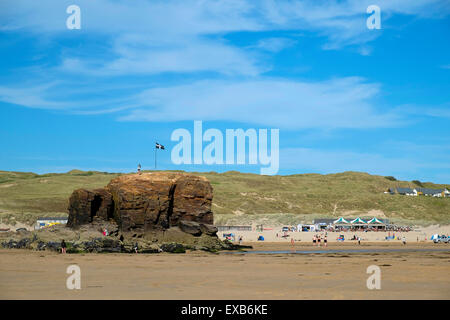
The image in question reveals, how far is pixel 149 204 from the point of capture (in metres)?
48.5

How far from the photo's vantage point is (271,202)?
151875 millimetres

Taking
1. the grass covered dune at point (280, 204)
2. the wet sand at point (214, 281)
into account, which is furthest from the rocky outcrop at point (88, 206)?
the grass covered dune at point (280, 204)

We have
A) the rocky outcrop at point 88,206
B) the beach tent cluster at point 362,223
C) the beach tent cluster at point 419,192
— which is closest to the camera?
the rocky outcrop at point 88,206

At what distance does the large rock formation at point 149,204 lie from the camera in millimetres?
48469

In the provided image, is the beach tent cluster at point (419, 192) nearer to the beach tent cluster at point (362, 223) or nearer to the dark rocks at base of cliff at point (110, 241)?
the beach tent cluster at point (362, 223)

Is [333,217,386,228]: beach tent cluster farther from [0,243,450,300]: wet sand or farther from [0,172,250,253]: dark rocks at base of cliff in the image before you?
[0,243,450,300]: wet sand

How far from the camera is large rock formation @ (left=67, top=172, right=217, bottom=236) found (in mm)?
48469
